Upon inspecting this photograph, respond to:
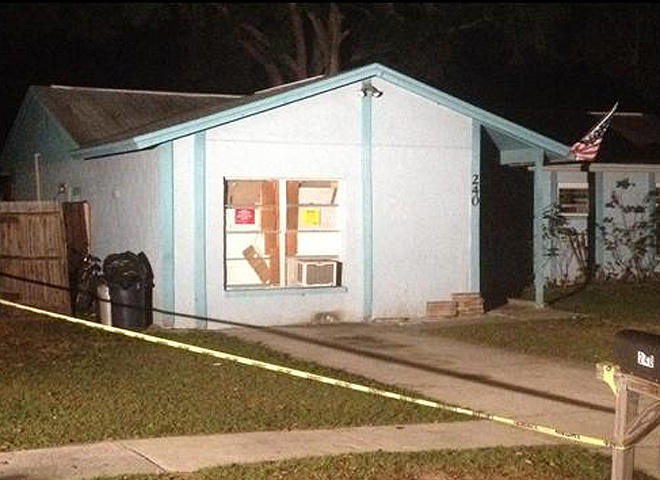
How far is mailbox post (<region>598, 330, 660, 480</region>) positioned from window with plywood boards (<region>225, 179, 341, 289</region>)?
10.2 meters

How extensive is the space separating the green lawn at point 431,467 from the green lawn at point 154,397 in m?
1.28

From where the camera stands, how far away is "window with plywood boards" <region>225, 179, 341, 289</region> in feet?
54.9

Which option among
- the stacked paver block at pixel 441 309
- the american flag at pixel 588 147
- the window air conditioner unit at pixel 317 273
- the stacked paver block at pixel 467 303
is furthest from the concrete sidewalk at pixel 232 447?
the american flag at pixel 588 147

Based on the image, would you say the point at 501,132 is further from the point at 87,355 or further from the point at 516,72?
the point at 516,72

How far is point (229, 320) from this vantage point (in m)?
16.1

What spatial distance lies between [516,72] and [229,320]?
24.8 meters

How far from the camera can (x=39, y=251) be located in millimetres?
18109

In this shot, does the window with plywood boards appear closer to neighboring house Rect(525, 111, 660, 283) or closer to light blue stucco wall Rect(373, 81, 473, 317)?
light blue stucco wall Rect(373, 81, 473, 317)

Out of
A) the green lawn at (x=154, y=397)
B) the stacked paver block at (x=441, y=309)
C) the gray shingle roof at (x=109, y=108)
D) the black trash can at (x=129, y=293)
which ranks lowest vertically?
the green lawn at (x=154, y=397)

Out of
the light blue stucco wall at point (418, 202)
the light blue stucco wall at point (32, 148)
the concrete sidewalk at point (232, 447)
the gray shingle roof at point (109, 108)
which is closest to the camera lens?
the concrete sidewalk at point (232, 447)

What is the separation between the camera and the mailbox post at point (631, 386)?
242 inches

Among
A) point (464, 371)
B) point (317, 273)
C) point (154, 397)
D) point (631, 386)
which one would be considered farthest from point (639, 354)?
point (317, 273)

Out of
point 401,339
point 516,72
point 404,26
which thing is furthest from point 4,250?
point 516,72

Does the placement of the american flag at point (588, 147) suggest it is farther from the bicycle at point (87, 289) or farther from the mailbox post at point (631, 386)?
the mailbox post at point (631, 386)
